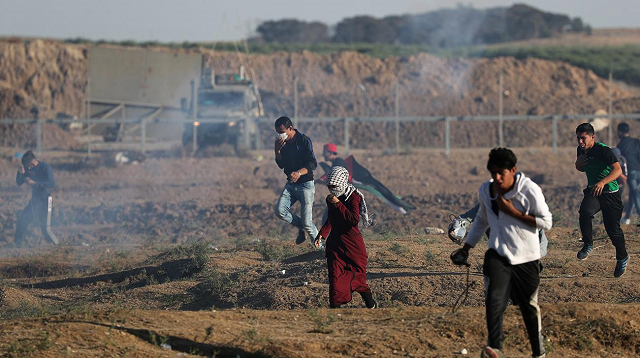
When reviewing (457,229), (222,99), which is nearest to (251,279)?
(457,229)

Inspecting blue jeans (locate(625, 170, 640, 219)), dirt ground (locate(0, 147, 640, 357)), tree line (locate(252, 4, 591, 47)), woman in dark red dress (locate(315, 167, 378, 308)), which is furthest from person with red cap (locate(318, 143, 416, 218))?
tree line (locate(252, 4, 591, 47))

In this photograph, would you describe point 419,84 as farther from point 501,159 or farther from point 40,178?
point 501,159

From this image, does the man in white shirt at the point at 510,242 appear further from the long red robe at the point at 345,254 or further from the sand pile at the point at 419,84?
the sand pile at the point at 419,84

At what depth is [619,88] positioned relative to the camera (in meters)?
Answer: 43.4

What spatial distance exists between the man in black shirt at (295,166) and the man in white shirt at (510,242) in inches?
199

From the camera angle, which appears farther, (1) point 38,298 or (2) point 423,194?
(2) point 423,194

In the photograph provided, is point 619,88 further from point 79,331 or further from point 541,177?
point 79,331

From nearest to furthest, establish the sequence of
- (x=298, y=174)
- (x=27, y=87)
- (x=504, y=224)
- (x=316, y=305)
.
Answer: (x=504, y=224) < (x=316, y=305) < (x=298, y=174) < (x=27, y=87)

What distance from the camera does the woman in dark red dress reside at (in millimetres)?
8070

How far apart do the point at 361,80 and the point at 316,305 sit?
35432 millimetres

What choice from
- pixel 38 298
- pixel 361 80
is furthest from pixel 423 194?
pixel 361 80

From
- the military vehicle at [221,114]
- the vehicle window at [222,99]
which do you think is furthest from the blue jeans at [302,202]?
the vehicle window at [222,99]

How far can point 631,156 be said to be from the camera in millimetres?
14461

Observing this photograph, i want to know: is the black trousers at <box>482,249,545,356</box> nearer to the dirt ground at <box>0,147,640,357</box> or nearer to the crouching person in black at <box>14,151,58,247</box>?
the dirt ground at <box>0,147,640,357</box>
